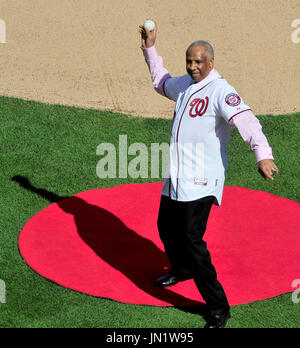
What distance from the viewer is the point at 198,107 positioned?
541cm

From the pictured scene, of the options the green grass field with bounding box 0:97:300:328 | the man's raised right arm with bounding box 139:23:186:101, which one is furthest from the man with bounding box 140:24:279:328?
the green grass field with bounding box 0:97:300:328

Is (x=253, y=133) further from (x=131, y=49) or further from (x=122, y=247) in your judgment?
(x=131, y=49)

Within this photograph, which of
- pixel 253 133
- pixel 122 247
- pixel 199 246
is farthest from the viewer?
pixel 122 247

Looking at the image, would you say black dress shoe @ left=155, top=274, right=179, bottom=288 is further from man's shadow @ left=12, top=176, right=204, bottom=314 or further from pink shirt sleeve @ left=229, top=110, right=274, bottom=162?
pink shirt sleeve @ left=229, top=110, right=274, bottom=162

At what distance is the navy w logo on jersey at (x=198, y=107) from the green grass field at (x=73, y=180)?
5.64ft

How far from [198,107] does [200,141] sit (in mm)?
272

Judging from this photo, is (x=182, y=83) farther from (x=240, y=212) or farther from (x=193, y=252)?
(x=240, y=212)

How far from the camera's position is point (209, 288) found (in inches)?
217

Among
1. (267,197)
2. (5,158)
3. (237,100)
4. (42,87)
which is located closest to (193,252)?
(237,100)

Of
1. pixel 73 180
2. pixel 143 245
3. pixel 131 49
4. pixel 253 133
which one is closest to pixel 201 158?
pixel 253 133

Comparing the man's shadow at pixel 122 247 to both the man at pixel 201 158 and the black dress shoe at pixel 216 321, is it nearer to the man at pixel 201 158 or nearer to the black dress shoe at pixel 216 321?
the black dress shoe at pixel 216 321

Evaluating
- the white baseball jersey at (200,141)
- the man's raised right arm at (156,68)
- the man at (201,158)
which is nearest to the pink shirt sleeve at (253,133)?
the man at (201,158)

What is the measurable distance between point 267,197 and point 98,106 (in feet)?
12.4

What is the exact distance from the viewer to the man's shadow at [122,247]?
6.14m
